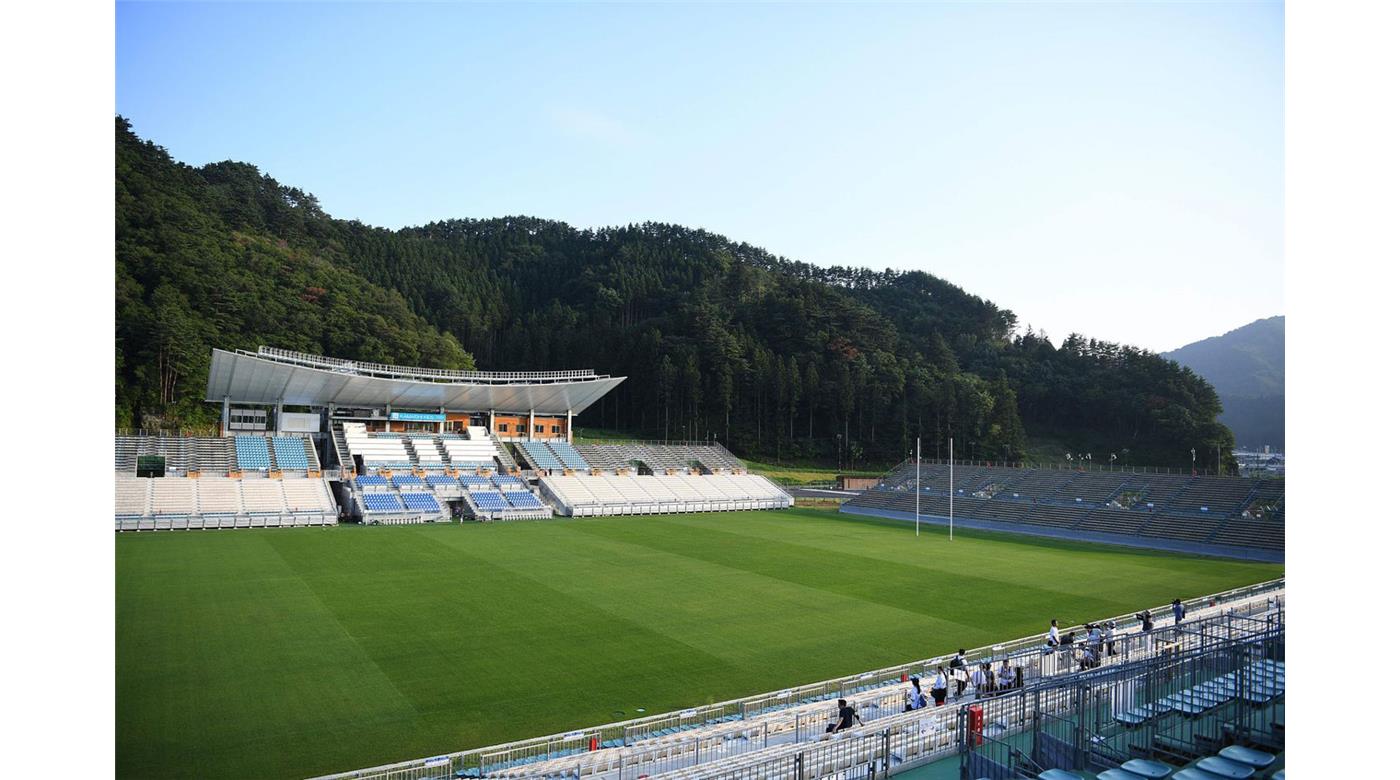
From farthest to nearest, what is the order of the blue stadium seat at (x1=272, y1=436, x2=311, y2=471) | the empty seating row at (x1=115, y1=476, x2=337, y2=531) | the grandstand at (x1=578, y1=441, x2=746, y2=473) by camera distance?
1. the grandstand at (x1=578, y1=441, x2=746, y2=473)
2. the blue stadium seat at (x1=272, y1=436, x2=311, y2=471)
3. the empty seating row at (x1=115, y1=476, x2=337, y2=531)

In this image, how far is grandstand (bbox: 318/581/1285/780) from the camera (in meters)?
6.32

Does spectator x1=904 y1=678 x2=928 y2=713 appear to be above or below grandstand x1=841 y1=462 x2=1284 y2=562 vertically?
above

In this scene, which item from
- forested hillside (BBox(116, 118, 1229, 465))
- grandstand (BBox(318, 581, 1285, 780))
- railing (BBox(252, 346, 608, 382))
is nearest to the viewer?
grandstand (BBox(318, 581, 1285, 780))

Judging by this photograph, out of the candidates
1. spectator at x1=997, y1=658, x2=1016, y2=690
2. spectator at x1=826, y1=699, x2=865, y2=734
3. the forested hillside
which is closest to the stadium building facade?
the forested hillside

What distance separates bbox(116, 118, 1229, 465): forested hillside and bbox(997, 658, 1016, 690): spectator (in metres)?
43.5

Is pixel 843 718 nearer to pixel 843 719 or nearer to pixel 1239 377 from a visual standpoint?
pixel 843 719

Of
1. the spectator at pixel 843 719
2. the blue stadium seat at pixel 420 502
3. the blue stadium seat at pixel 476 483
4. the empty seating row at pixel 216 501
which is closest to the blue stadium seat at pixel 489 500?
the blue stadium seat at pixel 476 483

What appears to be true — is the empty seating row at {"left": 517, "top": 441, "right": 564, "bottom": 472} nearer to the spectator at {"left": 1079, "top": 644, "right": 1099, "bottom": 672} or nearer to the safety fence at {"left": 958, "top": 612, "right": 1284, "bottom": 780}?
the spectator at {"left": 1079, "top": 644, "right": 1099, "bottom": 672}

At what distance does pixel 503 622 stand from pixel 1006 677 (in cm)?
882

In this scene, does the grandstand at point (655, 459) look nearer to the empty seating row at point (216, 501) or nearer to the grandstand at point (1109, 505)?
the grandstand at point (1109, 505)

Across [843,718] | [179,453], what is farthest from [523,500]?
[843,718]

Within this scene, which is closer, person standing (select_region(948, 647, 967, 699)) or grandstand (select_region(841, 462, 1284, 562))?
person standing (select_region(948, 647, 967, 699))

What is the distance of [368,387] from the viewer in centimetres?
3688
